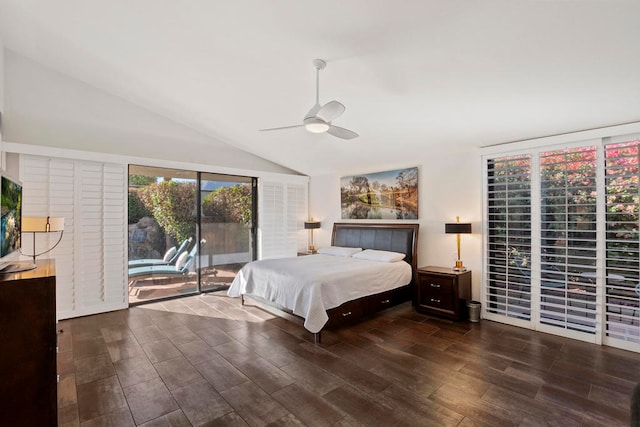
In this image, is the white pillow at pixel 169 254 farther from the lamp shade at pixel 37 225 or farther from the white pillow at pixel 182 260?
the lamp shade at pixel 37 225

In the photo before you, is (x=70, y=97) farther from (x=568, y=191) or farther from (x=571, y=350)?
(x=571, y=350)

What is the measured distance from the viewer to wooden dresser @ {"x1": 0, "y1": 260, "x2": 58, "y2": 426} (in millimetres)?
1664

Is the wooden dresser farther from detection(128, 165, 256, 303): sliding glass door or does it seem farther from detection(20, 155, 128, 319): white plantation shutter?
detection(128, 165, 256, 303): sliding glass door

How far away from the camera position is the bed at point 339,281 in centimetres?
363

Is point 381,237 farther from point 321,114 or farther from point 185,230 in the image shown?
point 185,230

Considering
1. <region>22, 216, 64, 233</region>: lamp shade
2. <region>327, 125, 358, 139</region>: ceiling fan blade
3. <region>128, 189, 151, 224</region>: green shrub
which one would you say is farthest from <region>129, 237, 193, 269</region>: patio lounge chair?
<region>327, 125, 358, 139</region>: ceiling fan blade

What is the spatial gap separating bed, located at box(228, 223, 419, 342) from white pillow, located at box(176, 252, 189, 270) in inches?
49.8

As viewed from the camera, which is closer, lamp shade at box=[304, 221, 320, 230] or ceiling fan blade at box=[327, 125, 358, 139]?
ceiling fan blade at box=[327, 125, 358, 139]

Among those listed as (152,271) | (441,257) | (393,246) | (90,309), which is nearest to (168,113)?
(152,271)

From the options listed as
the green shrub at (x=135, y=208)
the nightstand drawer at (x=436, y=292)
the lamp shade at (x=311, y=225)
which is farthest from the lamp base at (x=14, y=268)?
the lamp shade at (x=311, y=225)

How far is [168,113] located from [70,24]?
1901mm

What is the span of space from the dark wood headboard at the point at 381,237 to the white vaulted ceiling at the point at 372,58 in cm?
141

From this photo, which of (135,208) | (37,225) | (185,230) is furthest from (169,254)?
(37,225)

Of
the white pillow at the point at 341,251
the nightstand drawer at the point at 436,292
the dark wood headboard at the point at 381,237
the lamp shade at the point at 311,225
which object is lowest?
the nightstand drawer at the point at 436,292
